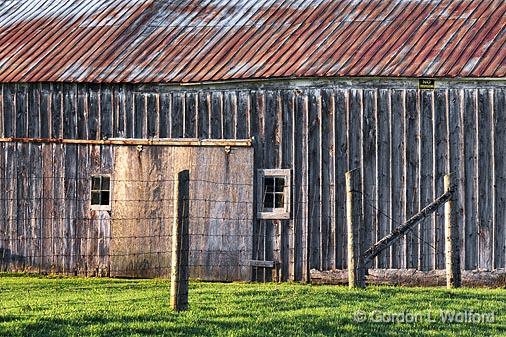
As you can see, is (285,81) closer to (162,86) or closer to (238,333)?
(162,86)

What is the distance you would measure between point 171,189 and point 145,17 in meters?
4.36

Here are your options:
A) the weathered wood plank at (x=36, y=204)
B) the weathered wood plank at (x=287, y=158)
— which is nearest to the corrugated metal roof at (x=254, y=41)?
the weathered wood plank at (x=287, y=158)

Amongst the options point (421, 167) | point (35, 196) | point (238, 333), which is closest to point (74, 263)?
point (35, 196)

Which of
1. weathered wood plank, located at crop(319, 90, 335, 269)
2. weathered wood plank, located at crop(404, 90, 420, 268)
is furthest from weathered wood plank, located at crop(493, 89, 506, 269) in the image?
weathered wood plank, located at crop(319, 90, 335, 269)

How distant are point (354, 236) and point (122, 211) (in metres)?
6.60

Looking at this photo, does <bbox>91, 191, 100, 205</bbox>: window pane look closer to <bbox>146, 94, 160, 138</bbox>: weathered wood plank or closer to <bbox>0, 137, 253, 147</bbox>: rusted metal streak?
<bbox>0, 137, 253, 147</bbox>: rusted metal streak

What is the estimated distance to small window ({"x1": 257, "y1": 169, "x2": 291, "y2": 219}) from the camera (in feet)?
64.8

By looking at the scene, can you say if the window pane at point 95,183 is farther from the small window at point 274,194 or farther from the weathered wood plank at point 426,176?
the weathered wood plank at point 426,176

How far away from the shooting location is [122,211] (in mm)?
20594

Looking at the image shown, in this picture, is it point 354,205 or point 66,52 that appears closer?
point 354,205

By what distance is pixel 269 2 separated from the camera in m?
22.7

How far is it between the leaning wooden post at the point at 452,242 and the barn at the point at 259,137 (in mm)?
2680

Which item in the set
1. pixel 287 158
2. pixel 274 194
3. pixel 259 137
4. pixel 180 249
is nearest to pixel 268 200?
pixel 274 194

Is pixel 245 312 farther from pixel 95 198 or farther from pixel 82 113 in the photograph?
pixel 82 113
